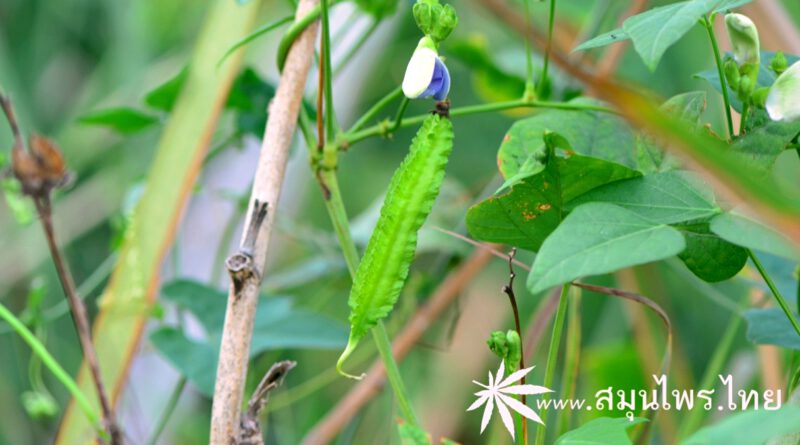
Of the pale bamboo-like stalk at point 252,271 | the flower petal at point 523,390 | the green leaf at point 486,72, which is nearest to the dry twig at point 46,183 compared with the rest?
the pale bamboo-like stalk at point 252,271

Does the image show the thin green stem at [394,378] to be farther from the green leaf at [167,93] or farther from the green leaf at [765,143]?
the green leaf at [167,93]

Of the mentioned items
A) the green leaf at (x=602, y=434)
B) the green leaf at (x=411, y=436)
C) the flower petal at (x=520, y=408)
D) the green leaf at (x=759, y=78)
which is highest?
the green leaf at (x=759, y=78)

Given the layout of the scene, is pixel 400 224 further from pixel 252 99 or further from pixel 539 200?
pixel 252 99

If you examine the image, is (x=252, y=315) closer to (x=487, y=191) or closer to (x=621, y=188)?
(x=621, y=188)

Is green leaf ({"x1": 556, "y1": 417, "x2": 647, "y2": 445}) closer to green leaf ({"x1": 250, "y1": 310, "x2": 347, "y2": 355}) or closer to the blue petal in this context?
the blue petal

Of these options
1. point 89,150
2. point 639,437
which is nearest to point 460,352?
point 639,437
